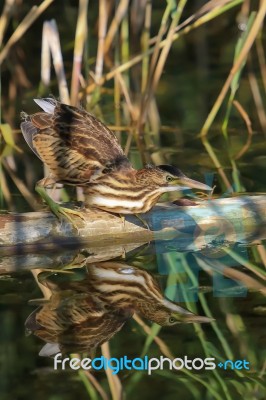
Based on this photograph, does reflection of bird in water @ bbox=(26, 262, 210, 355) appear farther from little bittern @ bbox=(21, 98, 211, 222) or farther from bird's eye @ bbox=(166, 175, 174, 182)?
bird's eye @ bbox=(166, 175, 174, 182)

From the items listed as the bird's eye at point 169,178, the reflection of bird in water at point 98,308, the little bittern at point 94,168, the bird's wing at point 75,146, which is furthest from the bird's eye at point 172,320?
the bird's wing at point 75,146

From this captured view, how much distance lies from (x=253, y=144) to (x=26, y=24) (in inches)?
82.3

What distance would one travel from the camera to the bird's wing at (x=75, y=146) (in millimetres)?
6805

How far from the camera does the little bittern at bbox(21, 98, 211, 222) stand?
6.64 metres

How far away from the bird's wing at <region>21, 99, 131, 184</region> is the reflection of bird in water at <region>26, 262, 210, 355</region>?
2.08ft

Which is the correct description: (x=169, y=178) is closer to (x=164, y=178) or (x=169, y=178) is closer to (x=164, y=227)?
(x=164, y=178)

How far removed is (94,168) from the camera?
6.80 meters

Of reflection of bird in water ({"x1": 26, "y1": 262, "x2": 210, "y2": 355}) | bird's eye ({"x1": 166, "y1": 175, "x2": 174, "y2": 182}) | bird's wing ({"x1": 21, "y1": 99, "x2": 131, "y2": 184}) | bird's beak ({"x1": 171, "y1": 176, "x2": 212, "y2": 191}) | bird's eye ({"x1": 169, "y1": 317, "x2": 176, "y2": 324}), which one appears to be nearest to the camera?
reflection of bird in water ({"x1": 26, "y1": 262, "x2": 210, "y2": 355})

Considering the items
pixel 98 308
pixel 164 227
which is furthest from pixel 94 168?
pixel 98 308

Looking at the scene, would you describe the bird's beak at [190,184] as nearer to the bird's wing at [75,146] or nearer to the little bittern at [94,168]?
the little bittern at [94,168]

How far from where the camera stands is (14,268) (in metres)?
6.43

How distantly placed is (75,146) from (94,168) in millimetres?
205

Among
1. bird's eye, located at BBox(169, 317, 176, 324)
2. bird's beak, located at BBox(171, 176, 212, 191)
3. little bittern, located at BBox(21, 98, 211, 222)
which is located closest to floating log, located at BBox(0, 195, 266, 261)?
little bittern, located at BBox(21, 98, 211, 222)

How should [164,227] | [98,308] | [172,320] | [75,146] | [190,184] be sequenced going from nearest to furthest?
1. [172,320]
2. [98,308]
3. [190,184]
4. [164,227]
5. [75,146]
